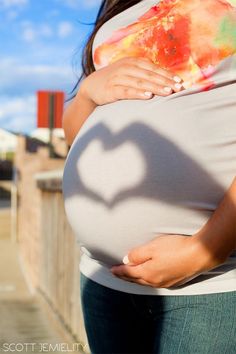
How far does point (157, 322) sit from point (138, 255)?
0.14m

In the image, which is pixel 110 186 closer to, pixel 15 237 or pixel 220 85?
pixel 220 85

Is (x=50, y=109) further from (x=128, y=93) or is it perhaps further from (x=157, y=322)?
(x=157, y=322)

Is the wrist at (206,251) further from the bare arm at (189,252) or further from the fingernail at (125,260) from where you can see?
the fingernail at (125,260)

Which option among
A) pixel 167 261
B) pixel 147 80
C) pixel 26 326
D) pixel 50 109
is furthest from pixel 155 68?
pixel 50 109

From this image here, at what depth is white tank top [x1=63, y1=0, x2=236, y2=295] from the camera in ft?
3.70

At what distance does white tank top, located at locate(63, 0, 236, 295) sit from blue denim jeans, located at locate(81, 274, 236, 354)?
0.8 inches

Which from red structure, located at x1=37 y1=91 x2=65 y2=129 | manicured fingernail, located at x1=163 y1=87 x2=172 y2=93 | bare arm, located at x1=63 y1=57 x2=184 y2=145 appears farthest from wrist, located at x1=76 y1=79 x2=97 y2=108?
red structure, located at x1=37 y1=91 x2=65 y2=129

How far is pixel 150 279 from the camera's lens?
44.1 inches

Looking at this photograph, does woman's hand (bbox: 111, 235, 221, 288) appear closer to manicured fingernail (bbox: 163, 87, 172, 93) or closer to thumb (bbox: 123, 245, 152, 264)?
thumb (bbox: 123, 245, 152, 264)

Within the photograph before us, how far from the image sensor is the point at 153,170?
3.81 ft

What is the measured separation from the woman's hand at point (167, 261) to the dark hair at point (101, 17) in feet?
1.92

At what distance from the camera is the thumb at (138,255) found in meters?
1.13

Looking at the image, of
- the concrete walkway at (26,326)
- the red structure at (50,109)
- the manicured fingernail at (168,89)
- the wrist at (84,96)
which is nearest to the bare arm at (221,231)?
the manicured fingernail at (168,89)

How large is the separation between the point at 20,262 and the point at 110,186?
32.4 feet
